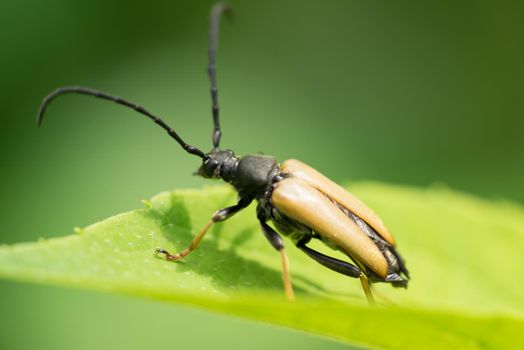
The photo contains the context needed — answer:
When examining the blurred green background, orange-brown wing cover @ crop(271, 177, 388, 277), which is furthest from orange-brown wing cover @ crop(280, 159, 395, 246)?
the blurred green background

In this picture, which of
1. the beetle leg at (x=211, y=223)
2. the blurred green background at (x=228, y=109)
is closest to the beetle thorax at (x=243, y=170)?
the beetle leg at (x=211, y=223)

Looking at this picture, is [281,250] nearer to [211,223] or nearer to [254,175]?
[211,223]

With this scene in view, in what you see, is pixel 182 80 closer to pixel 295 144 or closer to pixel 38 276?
pixel 295 144

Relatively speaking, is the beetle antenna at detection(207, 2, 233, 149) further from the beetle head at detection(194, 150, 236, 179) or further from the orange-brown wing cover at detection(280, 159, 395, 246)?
the orange-brown wing cover at detection(280, 159, 395, 246)

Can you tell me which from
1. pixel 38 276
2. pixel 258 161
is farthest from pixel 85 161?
pixel 38 276

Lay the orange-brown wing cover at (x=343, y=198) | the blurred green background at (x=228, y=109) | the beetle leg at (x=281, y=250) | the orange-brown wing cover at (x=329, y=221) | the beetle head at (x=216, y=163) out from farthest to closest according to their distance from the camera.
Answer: the blurred green background at (x=228, y=109)
the beetle head at (x=216, y=163)
the orange-brown wing cover at (x=343, y=198)
the orange-brown wing cover at (x=329, y=221)
the beetle leg at (x=281, y=250)

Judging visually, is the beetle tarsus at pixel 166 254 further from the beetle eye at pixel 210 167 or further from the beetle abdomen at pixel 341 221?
the beetle eye at pixel 210 167

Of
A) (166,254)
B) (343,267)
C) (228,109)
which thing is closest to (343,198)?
(343,267)
